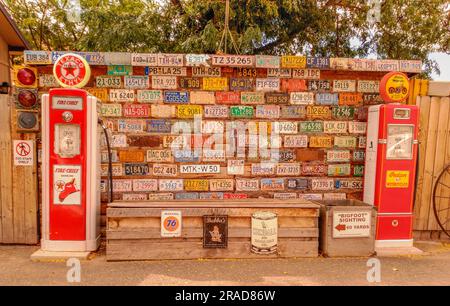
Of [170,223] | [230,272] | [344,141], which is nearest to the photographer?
[230,272]

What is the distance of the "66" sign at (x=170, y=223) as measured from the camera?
14.3ft

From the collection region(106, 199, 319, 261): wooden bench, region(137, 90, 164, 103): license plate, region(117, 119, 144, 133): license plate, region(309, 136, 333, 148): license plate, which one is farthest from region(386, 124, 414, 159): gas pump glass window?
region(117, 119, 144, 133): license plate

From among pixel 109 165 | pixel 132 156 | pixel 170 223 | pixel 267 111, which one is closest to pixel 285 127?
pixel 267 111

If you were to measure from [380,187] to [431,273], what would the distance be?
1278 millimetres

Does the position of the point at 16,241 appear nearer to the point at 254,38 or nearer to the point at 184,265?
the point at 184,265

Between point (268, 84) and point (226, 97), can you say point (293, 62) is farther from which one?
point (226, 97)

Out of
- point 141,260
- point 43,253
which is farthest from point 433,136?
point 43,253

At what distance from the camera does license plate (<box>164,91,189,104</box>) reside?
17.1 ft

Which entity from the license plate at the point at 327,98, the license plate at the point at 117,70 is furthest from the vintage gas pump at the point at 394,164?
the license plate at the point at 117,70

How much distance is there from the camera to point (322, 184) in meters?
5.51

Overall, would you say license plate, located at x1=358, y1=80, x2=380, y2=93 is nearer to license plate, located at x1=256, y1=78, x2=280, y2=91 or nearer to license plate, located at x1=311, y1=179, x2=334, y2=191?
license plate, located at x1=256, y1=78, x2=280, y2=91

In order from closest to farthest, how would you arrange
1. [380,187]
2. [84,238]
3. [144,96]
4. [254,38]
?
[84,238] < [380,187] < [144,96] < [254,38]

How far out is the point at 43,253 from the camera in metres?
4.45

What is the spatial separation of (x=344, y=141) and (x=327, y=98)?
79cm
